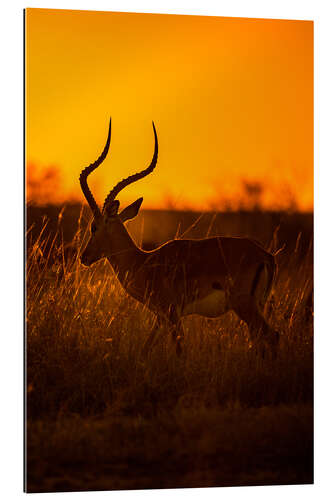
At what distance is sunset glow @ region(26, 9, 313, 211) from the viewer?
6.47 metres

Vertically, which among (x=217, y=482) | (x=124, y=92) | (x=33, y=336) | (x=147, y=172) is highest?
(x=124, y=92)

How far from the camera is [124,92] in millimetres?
6590

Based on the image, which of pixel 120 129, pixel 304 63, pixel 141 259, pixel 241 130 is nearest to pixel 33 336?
pixel 141 259

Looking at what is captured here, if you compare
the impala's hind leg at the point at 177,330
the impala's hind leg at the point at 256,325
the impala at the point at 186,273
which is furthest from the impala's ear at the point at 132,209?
the impala's hind leg at the point at 256,325

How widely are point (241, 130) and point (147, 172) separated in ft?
2.21

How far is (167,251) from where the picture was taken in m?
6.68

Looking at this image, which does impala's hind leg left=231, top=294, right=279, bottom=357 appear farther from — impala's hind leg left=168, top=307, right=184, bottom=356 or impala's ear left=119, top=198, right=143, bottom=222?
impala's ear left=119, top=198, right=143, bottom=222

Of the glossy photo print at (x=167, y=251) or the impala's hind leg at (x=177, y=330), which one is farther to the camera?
the impala's hind leg at (x=177, y=330)

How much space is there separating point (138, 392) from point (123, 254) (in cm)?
86

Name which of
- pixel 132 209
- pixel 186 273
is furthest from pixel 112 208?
pixel 186 273

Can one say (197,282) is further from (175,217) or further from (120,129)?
(120,129)

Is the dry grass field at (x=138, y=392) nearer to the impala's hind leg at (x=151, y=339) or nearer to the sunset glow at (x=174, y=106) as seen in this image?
the impala's hind leg at (x=151, y=339)

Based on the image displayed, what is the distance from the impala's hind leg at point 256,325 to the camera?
22.0ft

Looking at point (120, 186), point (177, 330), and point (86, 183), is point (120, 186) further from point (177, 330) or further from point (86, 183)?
point (177, 330)
